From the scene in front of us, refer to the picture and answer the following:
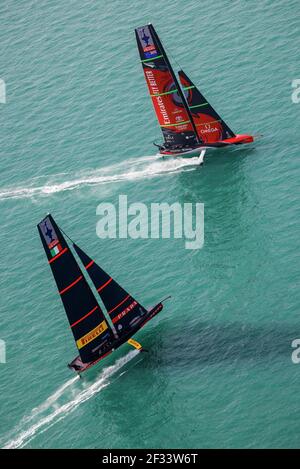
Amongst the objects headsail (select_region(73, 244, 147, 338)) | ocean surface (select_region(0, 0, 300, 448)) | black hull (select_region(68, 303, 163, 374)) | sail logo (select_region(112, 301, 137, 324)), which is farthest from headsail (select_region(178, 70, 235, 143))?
sail logo (select_region(112, 301, 137, 324))

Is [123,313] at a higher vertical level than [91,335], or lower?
higher

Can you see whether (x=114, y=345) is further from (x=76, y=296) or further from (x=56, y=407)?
(x=56, y=407)

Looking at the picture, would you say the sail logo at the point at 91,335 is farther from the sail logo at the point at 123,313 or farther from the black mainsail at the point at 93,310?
the sail logo at the point at 123,313

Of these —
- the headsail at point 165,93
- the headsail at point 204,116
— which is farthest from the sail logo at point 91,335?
the headsail at point 165,93

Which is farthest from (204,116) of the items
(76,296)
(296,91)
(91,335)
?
(76,296)
